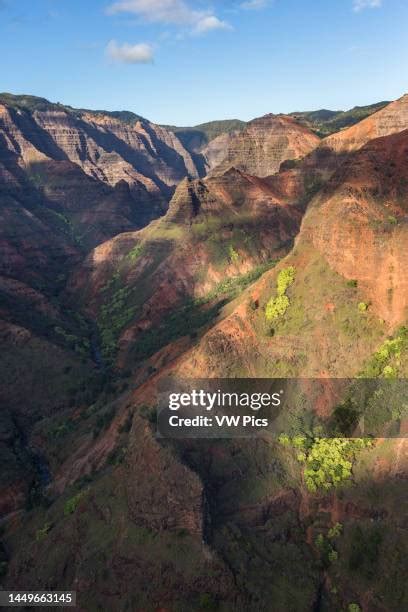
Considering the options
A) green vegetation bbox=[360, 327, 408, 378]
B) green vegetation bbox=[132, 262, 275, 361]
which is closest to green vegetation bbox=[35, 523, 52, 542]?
green vegetation bbox=[360, 327, 408, 378]

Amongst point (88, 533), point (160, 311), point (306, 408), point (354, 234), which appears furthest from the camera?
point (160, 311)

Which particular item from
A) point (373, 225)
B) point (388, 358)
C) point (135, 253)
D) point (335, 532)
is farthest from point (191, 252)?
point (335, 532)

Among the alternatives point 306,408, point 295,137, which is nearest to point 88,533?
point 306,408

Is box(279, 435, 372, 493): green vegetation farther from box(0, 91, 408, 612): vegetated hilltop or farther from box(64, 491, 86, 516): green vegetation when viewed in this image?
box(64, 491, 86, 516): green vegetation

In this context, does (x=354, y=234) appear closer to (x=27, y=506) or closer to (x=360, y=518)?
(x=360, y=518)

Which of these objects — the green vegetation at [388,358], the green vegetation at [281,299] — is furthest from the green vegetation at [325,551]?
the green vegetation at [281,299]

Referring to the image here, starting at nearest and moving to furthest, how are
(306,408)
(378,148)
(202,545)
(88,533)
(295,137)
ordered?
Result: (202,545) → (88,533) → (306,408) → (378,148) → (295,137)
